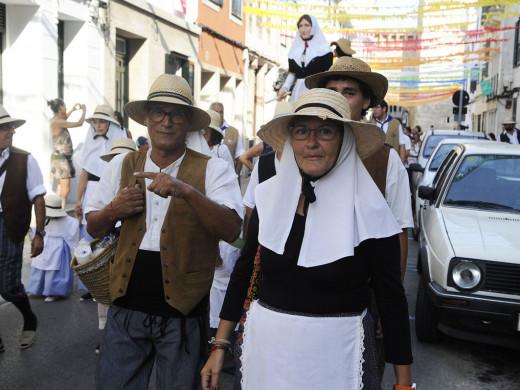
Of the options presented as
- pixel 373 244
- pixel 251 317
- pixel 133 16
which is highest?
pixel 133 16

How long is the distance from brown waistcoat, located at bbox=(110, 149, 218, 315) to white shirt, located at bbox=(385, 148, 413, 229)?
3.18ft

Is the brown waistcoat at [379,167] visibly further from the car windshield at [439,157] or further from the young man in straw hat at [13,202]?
the car windshield at [439,157]

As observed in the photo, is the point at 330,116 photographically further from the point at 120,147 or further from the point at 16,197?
the point at 120,147

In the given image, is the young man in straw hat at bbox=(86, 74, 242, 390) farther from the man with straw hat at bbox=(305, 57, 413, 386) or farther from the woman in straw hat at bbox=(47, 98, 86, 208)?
the woman in straw hat at bbox=(47, 98, 86, 208)

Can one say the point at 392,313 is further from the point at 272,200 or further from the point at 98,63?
the point at 98,63

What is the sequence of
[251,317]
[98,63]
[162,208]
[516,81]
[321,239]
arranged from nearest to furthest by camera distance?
[321,239] < [251,317] < [162,208] < [98,63] < [516,81]

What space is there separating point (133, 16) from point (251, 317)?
13.7 metres

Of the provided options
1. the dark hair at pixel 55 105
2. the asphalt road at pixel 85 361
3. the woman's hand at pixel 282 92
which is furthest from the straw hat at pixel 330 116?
the dark hair at pixel 55 105

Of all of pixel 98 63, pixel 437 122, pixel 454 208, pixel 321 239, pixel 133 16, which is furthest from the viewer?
pixel 437 122

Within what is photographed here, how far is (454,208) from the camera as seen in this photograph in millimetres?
6168

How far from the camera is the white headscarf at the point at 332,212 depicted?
2.36m

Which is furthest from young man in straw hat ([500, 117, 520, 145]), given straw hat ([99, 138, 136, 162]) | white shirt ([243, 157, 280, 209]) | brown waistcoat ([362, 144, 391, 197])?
brown waistcoat ([362, 144, 391, 197])

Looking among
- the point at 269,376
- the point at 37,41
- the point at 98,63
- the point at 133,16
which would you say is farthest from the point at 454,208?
the point at 133,16

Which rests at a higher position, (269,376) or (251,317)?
(251,317)
